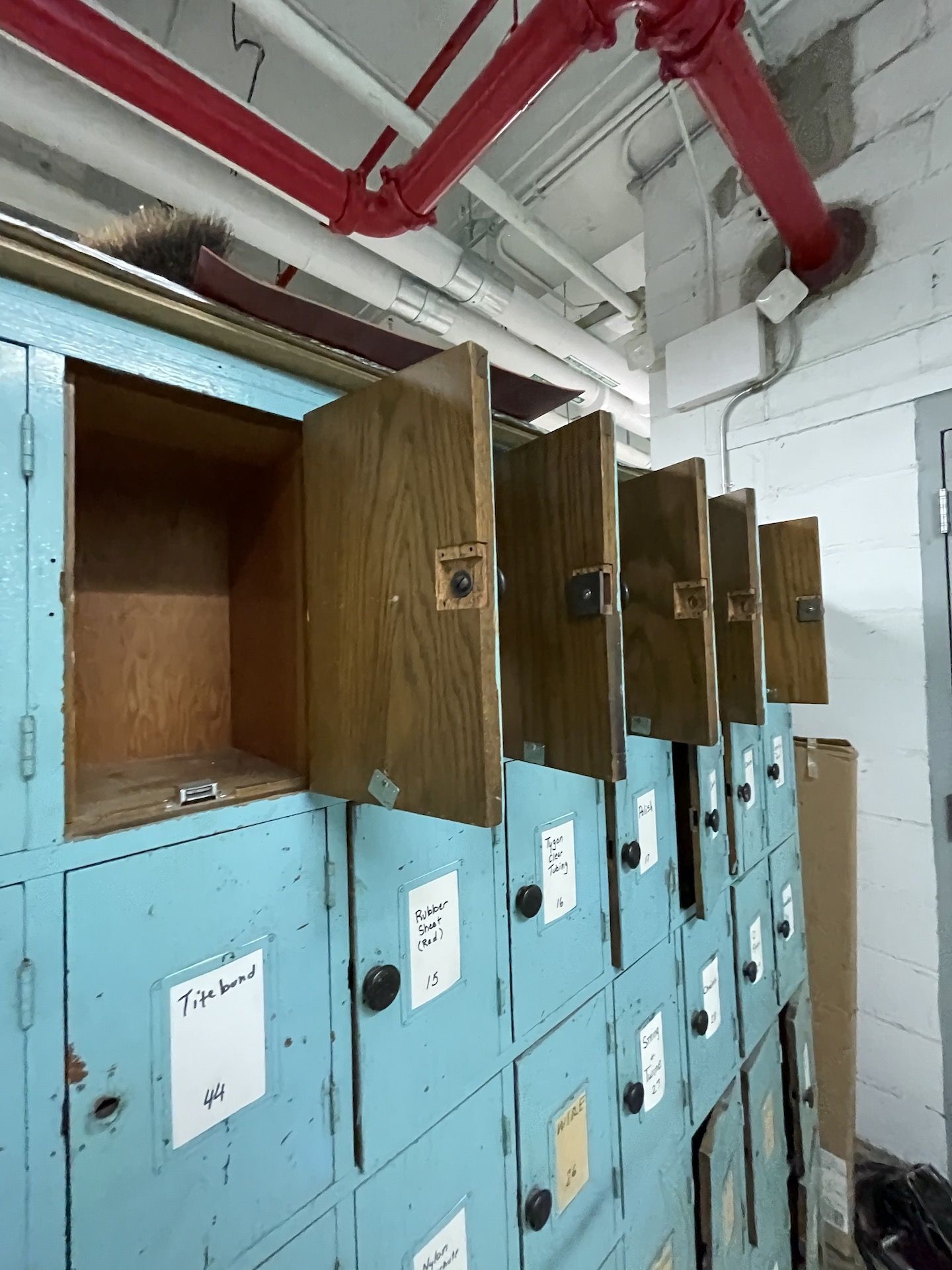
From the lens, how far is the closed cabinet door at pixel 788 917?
189 centimetres

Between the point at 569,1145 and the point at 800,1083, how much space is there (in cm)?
128

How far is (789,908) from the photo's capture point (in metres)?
1.98

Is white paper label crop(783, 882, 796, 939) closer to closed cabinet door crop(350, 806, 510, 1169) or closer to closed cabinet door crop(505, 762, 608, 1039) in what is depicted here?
closed cabinet door crop(505, 762, 608, 1039)

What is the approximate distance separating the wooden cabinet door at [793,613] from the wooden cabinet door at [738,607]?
0.37m

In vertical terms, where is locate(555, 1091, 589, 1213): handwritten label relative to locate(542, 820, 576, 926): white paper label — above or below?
below

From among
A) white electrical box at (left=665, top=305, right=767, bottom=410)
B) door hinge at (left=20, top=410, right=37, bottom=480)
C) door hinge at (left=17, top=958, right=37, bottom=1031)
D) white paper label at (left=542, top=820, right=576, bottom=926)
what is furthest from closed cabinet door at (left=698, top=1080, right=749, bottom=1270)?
white electrical box at (left=665, top=305, right=767, bottom=410)

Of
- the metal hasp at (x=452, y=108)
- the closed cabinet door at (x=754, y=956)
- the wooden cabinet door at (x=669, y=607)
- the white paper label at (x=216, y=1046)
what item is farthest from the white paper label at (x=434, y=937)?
the metal hasp at (x=452, y=108)

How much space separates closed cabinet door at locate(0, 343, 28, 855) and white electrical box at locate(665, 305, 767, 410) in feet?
7.39

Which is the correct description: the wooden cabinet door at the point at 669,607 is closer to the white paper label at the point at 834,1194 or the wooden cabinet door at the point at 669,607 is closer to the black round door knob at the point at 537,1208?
the black round door knob at the point at 537,1208

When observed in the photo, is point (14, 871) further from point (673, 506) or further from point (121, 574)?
point (673, 506)

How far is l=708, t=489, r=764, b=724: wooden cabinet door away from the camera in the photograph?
1.41 metres

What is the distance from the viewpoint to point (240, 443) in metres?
0.89

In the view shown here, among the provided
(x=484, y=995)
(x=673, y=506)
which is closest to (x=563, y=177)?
(x=673, y=506)

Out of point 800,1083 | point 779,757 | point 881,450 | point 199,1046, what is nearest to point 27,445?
point 199,1046
